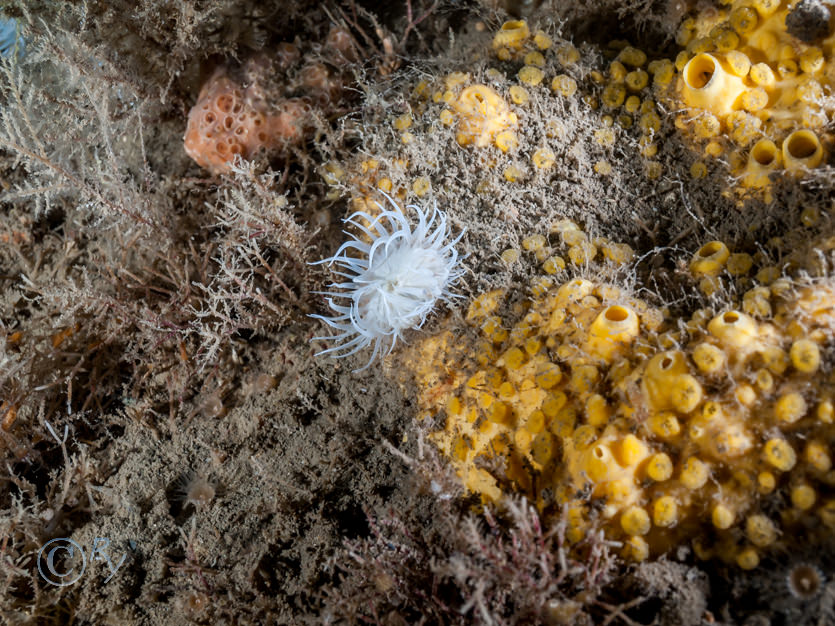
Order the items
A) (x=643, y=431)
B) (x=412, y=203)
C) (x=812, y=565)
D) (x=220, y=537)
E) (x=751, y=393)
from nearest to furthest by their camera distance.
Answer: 1. (x=812, y=565)
2. (x=751, y=393)
3. (x=643, y=431)
4. (x=220, y=537)
5. (x=412, y=203)

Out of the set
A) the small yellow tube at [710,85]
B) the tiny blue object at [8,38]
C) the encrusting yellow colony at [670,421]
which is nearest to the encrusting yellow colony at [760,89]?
the small yellow tube at [710,85]

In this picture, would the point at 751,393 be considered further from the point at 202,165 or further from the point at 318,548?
the point at 202,165

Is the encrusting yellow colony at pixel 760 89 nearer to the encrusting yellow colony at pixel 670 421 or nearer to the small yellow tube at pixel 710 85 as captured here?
the small yellow tube at pixel 710 85

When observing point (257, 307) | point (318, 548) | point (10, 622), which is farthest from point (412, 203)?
point (10, 622)

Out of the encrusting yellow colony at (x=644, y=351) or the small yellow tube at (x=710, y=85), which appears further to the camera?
the small yellow tube at (x=710, y=85)

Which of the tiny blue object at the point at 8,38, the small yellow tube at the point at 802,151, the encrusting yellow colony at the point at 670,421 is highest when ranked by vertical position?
the small yellow tube at the point at 802,151

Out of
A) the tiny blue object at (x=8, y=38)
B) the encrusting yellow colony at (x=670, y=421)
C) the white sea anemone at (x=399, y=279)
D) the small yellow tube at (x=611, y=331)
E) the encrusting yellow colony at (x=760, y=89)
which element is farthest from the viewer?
the tiny blue object at (x=8, y=38)
